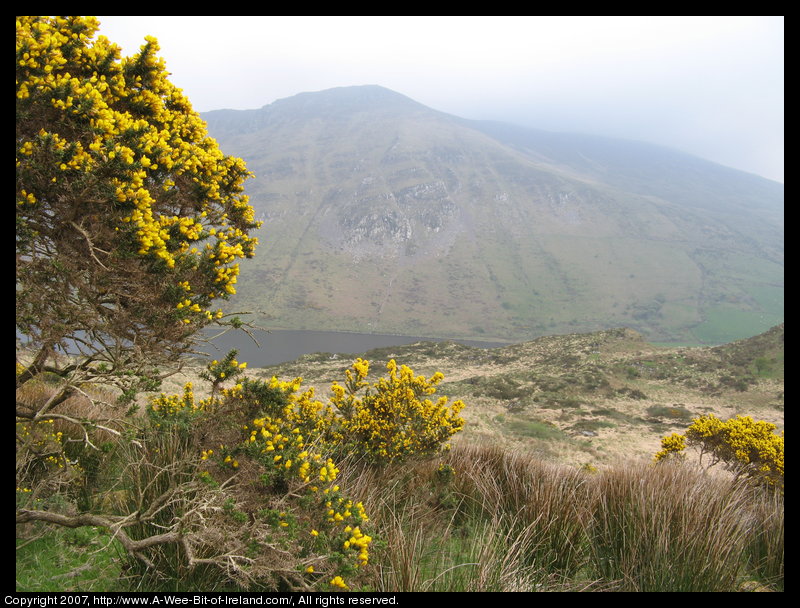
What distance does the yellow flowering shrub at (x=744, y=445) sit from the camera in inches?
376

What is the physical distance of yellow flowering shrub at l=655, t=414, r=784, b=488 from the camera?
955 cm

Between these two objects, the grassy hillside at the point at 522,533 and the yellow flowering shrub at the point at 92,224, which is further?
the yellow flowering shrub at the point at 92,224

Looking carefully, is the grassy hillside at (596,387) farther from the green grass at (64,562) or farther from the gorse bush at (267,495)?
the green grass at (64,562)

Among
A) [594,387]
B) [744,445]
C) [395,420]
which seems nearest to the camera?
[395,420]

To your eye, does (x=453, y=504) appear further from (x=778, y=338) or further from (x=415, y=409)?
(x=778, y=338)

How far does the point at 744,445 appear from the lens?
1038 centimetres

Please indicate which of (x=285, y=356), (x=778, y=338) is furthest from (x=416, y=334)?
(x=778, y=338)

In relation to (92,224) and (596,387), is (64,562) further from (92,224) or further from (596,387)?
(596,387)

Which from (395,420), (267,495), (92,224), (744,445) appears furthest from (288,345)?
(267,495)

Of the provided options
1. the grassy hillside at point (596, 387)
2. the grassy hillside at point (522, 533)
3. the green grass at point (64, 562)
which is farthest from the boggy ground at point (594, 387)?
the green grass at point (64, 562)

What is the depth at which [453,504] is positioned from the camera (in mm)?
5352

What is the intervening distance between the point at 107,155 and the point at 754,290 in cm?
21676

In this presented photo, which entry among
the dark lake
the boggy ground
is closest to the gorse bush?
the boggy ground

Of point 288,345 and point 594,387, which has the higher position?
point 594,387
